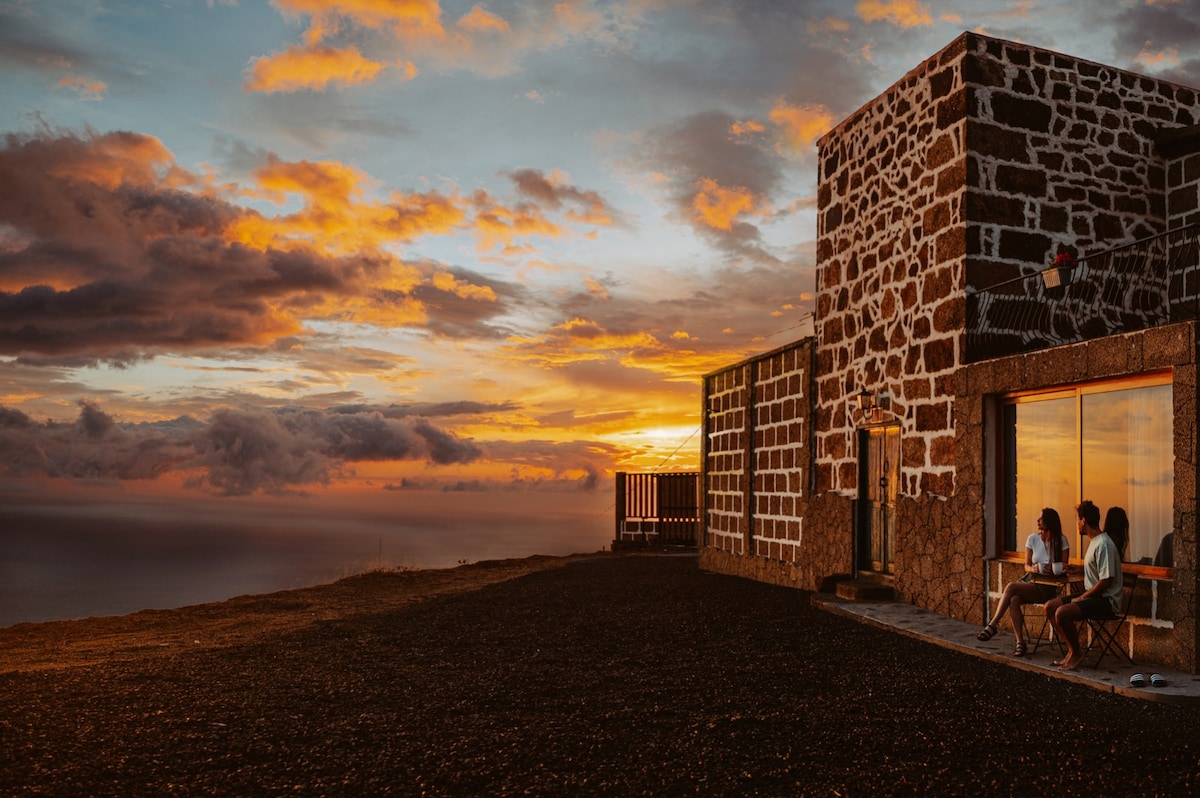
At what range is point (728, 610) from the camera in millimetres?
10812

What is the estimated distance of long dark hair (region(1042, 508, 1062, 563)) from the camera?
7906mm

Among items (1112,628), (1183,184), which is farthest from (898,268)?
(1112,628)

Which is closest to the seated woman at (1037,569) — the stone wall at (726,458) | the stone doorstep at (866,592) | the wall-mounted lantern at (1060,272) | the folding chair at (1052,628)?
the folding chair at (1052,628)

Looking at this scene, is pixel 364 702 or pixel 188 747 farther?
pixel 364 702

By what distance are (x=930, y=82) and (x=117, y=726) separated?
10.2 meters

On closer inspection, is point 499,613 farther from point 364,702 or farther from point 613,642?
point 364,702

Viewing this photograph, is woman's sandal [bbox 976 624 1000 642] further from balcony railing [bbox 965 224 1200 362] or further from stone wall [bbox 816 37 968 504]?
balcony railing [bbox 965 224 1200 362]

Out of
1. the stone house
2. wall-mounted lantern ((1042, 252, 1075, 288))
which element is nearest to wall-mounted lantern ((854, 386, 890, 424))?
the stone house

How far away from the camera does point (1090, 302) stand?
10711 mm

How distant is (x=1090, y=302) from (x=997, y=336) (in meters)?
1.37

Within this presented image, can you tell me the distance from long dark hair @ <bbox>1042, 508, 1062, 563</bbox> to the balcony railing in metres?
2.56

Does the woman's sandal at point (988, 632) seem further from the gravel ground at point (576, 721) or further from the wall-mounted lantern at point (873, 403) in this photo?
the wall-mounted lantern at point (873, 403)

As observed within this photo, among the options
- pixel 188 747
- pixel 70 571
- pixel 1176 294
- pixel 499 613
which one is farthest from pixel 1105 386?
pixel 70 571

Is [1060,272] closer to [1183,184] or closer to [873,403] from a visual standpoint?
[873,403]
